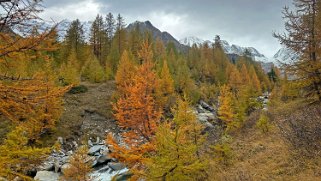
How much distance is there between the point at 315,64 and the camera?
19406mm

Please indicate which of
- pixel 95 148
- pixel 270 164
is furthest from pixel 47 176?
pixel 270 164

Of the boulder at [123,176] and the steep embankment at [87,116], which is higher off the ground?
the steep embankment at [87,116]

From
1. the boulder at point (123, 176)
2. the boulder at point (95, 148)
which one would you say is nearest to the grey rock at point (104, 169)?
the boulder at point (123, 176)

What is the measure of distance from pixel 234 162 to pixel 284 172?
3261 mm

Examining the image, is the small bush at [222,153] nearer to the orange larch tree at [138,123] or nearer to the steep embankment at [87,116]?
the orange larch tree at [138,123]

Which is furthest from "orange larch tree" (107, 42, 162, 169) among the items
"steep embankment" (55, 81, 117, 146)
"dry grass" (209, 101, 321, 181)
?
"steep embankment" (55, 81, 117, 146)

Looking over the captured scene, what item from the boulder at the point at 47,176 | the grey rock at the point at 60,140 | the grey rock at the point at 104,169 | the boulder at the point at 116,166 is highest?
the grey rock at the point at 60,140

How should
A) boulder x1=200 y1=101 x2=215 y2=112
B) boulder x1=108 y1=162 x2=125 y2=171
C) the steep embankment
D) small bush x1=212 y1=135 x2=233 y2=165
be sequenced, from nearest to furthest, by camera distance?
1. small bush x1=212 y1=135 x2=233 y2=165
2. boulder x1=108 y1=162 x2=125 y2=171
3. the steep embankment
4. boulder x1=200 y1=101 x2=215 y2=112

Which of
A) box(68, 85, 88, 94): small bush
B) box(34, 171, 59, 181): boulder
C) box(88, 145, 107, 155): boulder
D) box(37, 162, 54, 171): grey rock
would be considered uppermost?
box(68, 85, 88, 94): small bush

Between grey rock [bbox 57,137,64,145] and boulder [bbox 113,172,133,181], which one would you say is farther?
grey rock [bbox 57,137,64,145]

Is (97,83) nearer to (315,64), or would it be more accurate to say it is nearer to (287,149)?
(315,64)

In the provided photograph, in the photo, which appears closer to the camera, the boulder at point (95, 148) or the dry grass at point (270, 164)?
the dry grass at point (270, 164)

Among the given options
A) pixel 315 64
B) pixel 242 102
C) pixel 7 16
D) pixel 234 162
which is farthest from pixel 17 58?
pixel 242 102

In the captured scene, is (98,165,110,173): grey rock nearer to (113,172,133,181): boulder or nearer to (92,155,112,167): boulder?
(92,155,112,167): boulder
